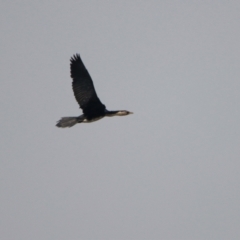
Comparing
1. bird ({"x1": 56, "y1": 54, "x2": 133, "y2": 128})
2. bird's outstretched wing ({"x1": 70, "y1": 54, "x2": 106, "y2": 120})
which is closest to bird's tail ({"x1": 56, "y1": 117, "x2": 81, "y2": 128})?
bird ({"x1": 56, "y1": 54, "x2": 133, "y2": 128})

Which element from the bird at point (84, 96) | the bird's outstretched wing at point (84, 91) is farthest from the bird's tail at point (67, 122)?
the bird's outstretched wing at point (84, 91)

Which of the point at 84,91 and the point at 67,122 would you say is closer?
the point at 67,122

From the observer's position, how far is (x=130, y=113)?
17.4m

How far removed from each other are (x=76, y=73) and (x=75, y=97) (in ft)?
2.99

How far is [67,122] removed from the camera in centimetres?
1614

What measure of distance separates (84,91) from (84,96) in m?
0.21

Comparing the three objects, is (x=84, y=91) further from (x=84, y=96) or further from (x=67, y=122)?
Answer: (x=67, y=122)

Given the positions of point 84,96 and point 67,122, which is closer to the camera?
point 67,122

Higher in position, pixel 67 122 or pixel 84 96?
pixel 84 96

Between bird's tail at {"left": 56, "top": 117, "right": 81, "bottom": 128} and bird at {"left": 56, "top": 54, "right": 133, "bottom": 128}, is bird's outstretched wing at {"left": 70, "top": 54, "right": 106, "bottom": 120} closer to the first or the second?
bird at {"left": 56, "top": 54, "right": 133, "bottom": 128}

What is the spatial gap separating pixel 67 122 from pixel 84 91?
138 cm

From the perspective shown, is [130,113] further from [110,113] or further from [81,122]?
[81,122]

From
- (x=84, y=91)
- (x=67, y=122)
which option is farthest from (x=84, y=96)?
(x=67, y=122)

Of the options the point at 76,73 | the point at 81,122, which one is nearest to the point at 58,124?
the point at 81,122
